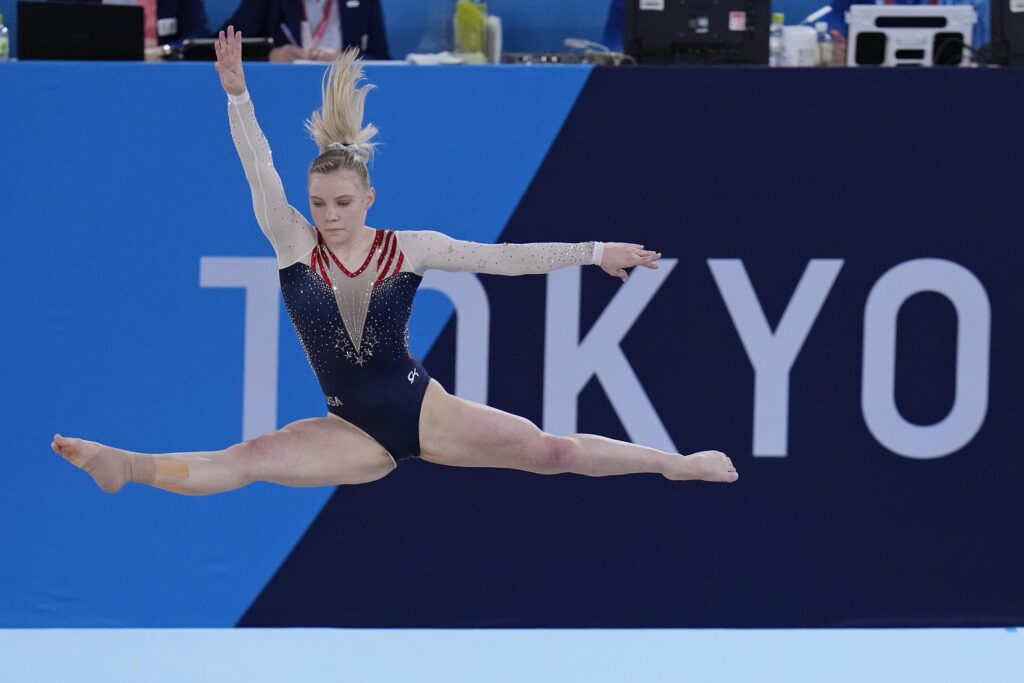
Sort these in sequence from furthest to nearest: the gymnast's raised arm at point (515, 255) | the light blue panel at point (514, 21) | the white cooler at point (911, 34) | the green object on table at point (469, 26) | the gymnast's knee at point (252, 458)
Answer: the light blue panel at point (514, 21) → the green object on table at point (469, 26) → the white cooler at point (911, 34) → the gymnast's knee at point (252, 458) → the gymnast's raised arm at point (515, 255)

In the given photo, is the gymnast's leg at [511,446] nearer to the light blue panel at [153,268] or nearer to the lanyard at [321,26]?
the light blue panel at [153,268]

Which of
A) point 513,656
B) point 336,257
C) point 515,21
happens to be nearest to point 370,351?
point 336,257

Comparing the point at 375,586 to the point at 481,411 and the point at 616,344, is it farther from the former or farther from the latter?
the point at 481,411

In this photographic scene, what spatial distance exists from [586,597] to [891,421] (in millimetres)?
1326

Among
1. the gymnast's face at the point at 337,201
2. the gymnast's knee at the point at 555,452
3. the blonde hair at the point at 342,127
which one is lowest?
the gymnast's knee at the point at 555,452

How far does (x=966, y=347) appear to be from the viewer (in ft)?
19.0

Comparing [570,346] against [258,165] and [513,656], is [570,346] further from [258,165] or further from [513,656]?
[258,165]

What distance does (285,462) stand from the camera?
428 centimetres

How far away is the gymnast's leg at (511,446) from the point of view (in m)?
4.33

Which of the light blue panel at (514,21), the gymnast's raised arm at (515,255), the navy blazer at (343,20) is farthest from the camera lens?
the light blue panel at (514,21)

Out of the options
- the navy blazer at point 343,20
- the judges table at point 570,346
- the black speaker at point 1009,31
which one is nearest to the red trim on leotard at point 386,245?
the judges table at point 570,346

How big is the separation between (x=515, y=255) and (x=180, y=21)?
3560mm


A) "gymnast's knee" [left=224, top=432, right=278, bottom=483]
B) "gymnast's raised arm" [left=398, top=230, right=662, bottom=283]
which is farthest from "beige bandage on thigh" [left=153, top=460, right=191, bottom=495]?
"gymnast's raised arm" [left=398, top=230, right=662, bottom=283]

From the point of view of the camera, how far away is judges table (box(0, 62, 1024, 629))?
220 inches
